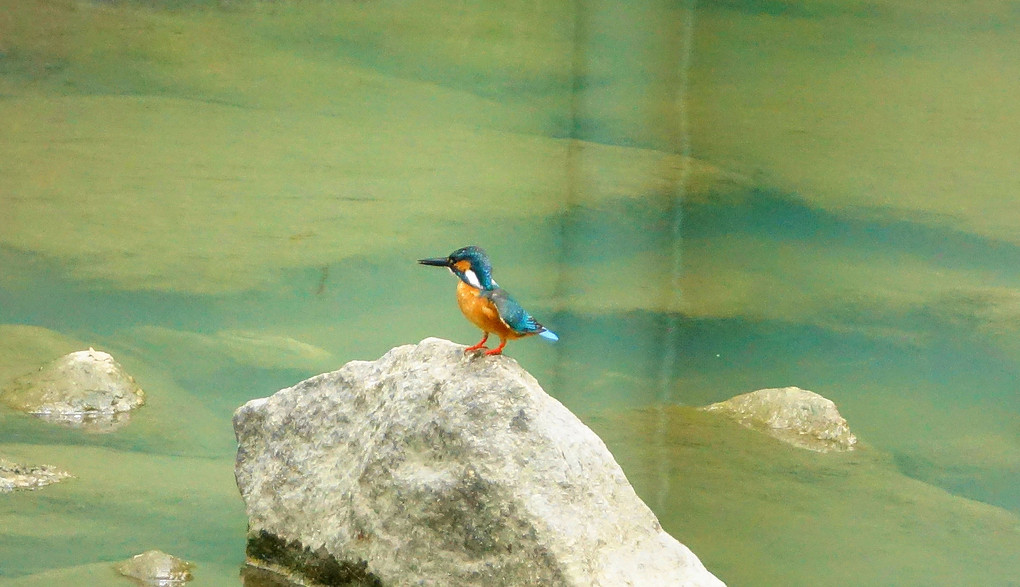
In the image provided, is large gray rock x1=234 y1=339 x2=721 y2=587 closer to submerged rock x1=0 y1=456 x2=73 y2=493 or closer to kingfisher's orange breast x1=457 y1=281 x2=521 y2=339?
kingfisher's orange breast x1=457 y1=281 x2=521 y2=339

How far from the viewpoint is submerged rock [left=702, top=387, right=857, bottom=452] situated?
491 centimetres

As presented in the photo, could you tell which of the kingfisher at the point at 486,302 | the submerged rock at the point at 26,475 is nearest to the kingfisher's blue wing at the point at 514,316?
the kingfisher at the point at 486,302

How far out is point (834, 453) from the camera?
15.8 feet

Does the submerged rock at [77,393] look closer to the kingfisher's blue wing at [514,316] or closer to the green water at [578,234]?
the green water at [578,234]

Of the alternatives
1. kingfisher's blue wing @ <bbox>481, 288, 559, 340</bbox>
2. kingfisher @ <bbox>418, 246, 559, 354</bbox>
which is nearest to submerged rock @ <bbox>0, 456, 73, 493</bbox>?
kingfisher @ <bbox>418, 246, 559, 354</bbox>

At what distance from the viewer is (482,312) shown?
3.04 m

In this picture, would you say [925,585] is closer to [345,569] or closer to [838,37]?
[345,569]

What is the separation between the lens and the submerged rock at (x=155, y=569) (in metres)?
3.25

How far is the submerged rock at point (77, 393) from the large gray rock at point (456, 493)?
142 centimetres

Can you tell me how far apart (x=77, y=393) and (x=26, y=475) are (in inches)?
27.3

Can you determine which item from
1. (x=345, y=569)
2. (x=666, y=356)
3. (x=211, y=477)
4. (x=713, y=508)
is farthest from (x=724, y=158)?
(x=345, y=569)

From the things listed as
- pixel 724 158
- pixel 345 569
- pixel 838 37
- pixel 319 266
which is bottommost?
pixel 345 569

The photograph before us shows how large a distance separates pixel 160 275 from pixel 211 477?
4.23ft

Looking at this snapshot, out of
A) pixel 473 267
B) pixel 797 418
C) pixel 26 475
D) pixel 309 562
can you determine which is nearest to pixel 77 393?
pixel 26 475
